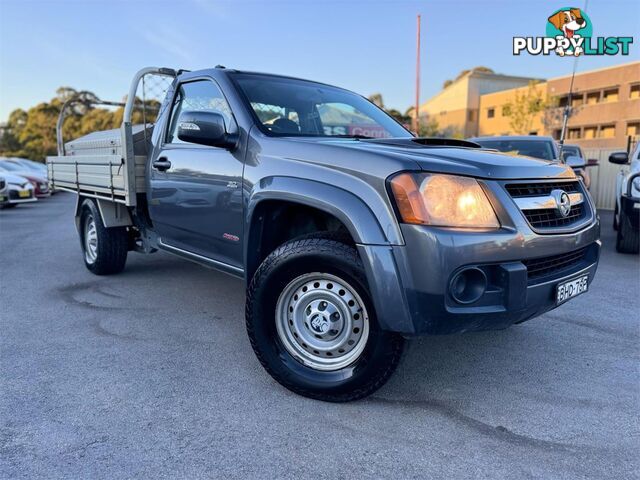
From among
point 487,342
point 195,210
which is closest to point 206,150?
point 195,210

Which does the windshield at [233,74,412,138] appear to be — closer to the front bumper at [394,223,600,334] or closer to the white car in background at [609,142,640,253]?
the front bumper at [394,223,600,334]

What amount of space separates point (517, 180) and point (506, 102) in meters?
42.4

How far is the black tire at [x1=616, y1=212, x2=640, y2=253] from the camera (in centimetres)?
652

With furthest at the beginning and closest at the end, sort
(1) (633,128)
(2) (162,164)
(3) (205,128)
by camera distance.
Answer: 1. (1) (633,128)
2. (2) (162,164)
3. (3) (205,128)

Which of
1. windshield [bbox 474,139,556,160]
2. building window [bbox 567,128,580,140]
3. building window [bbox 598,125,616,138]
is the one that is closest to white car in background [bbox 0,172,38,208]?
windshield [bbox 474,139,556,160]

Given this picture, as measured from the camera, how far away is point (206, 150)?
11.4 ft

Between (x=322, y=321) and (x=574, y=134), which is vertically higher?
(x=574, y=134)

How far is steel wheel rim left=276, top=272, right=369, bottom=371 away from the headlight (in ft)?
1.72

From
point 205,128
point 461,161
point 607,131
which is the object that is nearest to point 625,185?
point 461,161

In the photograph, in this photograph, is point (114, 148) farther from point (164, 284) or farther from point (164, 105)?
point (164, 284)

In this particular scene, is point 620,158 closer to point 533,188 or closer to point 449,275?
point 533,188

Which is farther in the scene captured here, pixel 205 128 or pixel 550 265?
pixel 205 128

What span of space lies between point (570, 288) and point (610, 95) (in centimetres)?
3787

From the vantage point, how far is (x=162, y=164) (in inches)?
154
